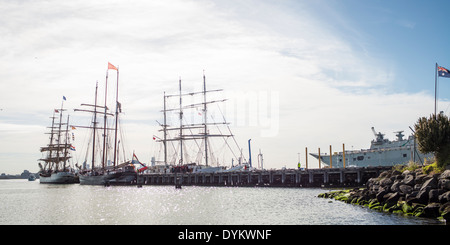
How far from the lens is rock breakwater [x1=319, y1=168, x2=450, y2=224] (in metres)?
25.2

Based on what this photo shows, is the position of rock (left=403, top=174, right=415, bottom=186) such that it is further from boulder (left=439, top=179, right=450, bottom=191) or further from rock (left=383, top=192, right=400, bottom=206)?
boulder (left=439, top=179, right=450, bottom=191)

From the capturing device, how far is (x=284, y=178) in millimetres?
65000

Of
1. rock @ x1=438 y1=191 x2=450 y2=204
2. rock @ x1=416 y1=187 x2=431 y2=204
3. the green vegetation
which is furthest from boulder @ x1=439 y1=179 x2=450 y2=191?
the green vegetation

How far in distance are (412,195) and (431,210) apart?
3760 mm

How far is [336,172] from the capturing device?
57188mm

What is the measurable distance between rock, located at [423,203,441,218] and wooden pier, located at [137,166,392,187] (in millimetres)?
27218

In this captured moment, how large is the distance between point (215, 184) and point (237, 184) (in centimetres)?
672

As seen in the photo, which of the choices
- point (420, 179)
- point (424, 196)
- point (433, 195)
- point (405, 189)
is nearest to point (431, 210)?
point (433, 195)

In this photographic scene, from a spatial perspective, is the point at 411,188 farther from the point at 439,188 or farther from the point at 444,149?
the point at 444,149

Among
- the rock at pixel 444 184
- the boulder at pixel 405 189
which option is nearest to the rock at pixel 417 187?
the boulder at pixel 405 189

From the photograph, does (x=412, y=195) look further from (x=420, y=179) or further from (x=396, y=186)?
(x=420, y=179)

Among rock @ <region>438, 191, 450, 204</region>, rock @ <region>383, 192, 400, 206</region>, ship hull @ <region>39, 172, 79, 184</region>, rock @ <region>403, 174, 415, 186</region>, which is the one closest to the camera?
rock @ <region>438, 191, 450, 204</region>

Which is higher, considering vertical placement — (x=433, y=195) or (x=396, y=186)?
(x=396, y=186)
